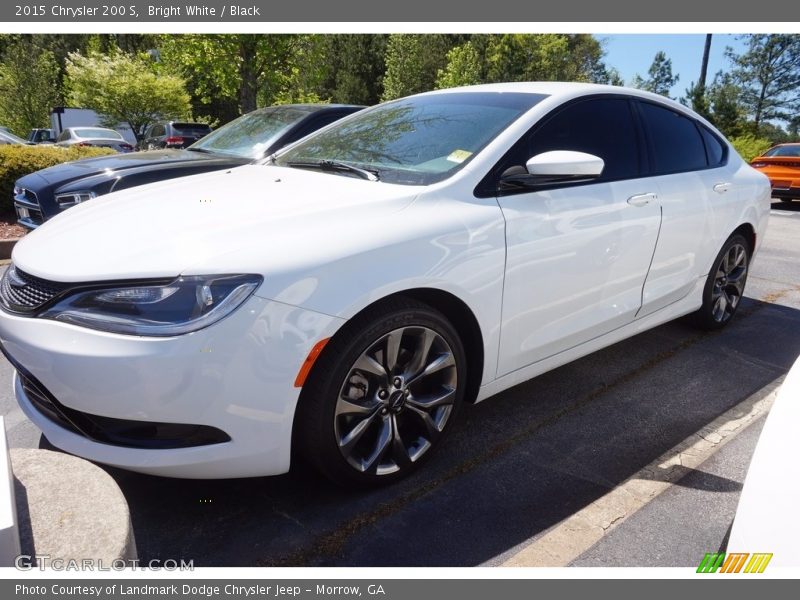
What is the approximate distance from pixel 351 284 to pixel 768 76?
43.1 meters

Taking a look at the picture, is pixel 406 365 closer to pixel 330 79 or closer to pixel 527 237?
pixel 527 237

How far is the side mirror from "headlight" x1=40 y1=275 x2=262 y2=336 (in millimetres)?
1273

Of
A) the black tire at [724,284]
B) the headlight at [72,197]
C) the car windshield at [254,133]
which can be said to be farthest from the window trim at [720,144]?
the headlight at [72,197]

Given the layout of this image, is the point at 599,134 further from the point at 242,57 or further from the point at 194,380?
the point at 242,57

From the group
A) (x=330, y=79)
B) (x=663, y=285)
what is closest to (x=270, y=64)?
(x=663, y=285)

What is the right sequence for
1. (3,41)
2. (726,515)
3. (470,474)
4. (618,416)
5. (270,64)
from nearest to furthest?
(726,515) < (470,474) < (618,416) < (270,64) < (3,41)

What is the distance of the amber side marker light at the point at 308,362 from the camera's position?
2.07 m

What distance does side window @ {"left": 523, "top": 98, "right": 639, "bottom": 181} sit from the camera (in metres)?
Result: 2.94

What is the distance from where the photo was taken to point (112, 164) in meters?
5.53

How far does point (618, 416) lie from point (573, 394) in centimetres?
30

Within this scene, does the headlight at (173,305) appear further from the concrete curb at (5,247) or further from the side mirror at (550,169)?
the concrete curb at (5,247)

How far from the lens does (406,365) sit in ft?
8.07

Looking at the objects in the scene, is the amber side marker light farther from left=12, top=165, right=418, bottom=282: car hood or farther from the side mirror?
the side mirror

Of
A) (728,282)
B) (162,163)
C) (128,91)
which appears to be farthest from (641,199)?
(128,91)
